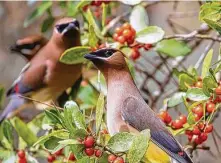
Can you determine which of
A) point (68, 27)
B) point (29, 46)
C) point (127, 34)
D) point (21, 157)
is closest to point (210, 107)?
point (127, 34)

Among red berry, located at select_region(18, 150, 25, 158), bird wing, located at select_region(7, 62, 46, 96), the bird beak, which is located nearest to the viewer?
red berry, located at select_region(18, 150, 25, 158)

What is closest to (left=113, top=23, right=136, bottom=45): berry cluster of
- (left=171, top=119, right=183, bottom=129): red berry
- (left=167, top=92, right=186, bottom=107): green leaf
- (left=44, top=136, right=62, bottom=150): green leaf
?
(left=167, top=92, right=186, bottom=107): green leaf

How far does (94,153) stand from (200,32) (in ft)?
3.31

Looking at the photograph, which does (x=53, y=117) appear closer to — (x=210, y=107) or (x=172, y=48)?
(x=210, y=107)

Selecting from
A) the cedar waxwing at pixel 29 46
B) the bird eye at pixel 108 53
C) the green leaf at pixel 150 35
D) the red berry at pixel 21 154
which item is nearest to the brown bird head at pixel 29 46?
the cedar waxwing at pixel 29 46

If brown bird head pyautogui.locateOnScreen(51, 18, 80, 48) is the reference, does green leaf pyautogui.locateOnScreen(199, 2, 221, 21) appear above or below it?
above

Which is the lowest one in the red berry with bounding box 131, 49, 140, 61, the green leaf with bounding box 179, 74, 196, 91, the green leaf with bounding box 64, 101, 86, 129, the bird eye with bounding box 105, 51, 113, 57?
the red berry with bounding box 131, 49, 140, 61

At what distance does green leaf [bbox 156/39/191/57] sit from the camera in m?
2.44

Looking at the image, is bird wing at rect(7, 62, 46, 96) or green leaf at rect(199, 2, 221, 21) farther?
bird wing at rect(7, 62, 46, 96)

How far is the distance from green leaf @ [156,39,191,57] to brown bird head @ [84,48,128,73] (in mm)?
298

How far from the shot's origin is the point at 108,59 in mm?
2131

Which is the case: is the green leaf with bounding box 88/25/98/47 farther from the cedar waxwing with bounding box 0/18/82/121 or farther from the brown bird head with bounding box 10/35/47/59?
the brown bird head with bounding box 10/35/47/59

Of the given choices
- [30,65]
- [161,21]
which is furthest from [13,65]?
[30,65]

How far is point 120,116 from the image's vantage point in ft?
6.68
